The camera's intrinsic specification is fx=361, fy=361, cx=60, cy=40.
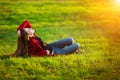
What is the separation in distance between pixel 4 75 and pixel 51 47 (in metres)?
2.64

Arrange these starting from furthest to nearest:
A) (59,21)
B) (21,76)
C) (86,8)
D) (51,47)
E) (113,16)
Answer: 1. (86,8)
2. (113,16)
3. (59,21)
4. (51,47)
5. (21,76)

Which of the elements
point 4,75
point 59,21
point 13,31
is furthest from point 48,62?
point 59,21

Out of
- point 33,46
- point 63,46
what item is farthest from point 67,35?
point 33,46

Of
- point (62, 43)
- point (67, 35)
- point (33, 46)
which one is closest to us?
point (33, 46)

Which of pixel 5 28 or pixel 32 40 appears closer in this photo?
pixel 32 40

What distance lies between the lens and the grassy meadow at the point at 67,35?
11.5 metres

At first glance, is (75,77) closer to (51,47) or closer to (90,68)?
(90,68)

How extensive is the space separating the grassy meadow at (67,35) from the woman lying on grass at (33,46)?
1.12ft

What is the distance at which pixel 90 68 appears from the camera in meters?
12.1

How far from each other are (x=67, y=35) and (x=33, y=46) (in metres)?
5.73

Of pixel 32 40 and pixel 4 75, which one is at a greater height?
pixel 32 40

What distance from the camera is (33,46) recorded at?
1274cm

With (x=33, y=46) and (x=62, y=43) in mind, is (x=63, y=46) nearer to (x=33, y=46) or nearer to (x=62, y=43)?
(x=62, y=43)

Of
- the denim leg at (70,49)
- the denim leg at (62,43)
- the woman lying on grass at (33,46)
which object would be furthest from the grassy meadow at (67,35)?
the denim leg at (62,43)
